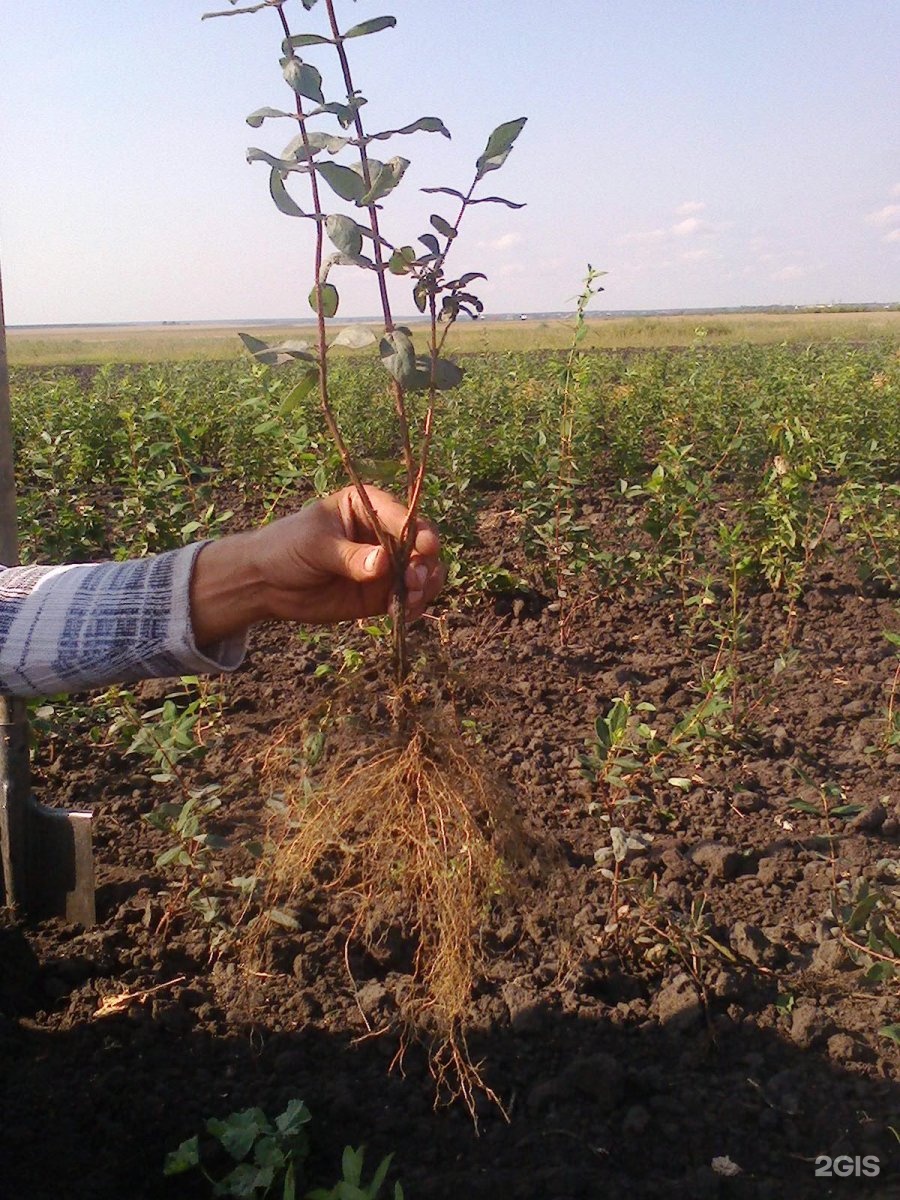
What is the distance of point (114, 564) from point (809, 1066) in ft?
4.83

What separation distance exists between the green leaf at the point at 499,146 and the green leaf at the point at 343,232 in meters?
0.22

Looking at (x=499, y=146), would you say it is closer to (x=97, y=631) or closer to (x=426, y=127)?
(x=426, y=127)

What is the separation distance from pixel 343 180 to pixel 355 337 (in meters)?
0.22

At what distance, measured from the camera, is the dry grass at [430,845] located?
71.6 inches

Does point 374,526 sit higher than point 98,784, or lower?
higher

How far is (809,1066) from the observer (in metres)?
1.84

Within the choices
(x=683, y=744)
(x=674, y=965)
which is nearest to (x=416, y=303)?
(x=674, y=965)

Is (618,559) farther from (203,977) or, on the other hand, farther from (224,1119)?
(224,1119)

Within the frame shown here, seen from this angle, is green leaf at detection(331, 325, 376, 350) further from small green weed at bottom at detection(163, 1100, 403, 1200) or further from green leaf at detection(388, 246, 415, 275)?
small green weed at bottom at detection(163, 1100, 403, 1200)

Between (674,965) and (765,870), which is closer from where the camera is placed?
(674,965)

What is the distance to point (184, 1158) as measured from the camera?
1614 mm

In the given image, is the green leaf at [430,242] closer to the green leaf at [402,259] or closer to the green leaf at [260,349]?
the green leaf at [402,259]

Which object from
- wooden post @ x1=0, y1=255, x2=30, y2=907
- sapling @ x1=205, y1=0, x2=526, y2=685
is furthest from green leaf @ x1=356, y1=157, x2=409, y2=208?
wooden post @ x1=0, y1=255, x2=30, y2=907

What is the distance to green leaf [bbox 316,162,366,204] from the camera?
1.49 metres
